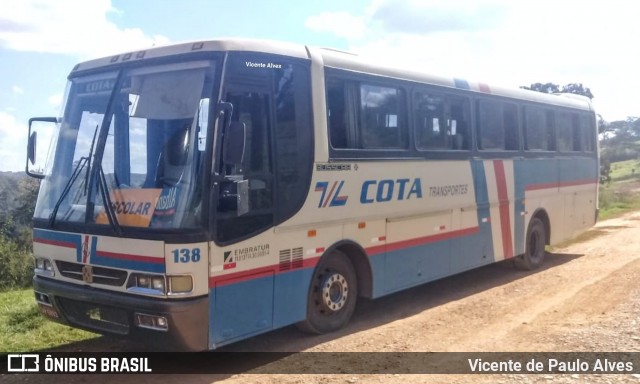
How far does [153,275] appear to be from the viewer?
5.88m

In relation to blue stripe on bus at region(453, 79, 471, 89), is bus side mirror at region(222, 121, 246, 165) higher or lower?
lower

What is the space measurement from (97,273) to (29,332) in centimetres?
207

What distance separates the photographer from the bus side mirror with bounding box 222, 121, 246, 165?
5945 mm

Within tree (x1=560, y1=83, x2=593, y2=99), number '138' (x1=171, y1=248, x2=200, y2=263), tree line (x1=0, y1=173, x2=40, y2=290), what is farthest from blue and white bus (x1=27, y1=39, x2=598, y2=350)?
tree (x1=560, y1=83, x2=593, y2=99)

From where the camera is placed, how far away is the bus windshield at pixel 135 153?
234 inches

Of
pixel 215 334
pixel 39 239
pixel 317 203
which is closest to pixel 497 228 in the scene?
pixel 317 203

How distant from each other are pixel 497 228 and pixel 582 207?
13.8ft

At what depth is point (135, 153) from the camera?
20.5 feet

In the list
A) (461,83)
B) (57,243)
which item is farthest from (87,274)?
(461,83)

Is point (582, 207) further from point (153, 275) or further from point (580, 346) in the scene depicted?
point (153, 275)

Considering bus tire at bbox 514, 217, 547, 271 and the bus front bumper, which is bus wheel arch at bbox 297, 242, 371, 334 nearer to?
the bus front bumper

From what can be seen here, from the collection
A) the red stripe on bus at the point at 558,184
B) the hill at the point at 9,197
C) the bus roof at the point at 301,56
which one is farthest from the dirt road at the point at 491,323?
the hill at the point at 9,197

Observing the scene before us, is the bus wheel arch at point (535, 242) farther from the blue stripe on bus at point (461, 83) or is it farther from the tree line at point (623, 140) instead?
the tree line at point (623, 140)

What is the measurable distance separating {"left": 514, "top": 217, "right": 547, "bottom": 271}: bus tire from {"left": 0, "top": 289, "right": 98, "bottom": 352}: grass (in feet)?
25.9
